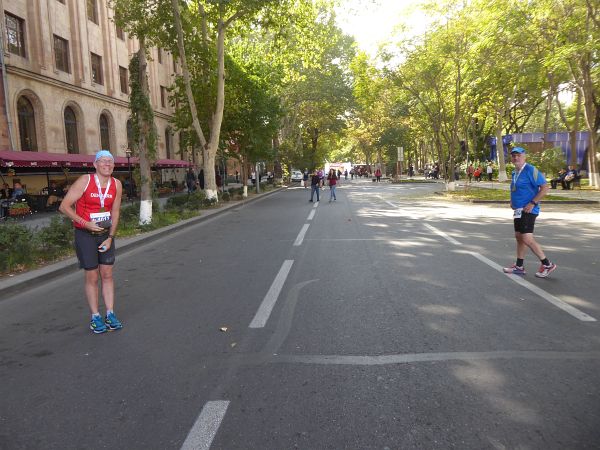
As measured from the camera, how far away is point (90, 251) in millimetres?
4543

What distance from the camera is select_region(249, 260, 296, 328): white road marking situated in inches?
189

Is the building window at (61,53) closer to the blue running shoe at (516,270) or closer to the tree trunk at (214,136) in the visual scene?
the tree trunk at (214,136)

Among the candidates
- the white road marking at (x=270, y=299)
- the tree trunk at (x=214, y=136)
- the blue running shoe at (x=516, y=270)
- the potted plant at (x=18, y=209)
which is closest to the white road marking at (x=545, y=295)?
the blue running shoe at (x=516, y=270)

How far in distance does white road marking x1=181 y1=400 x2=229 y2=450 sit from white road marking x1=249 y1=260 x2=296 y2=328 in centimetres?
160

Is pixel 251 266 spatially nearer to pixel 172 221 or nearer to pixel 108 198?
pixel 108 198

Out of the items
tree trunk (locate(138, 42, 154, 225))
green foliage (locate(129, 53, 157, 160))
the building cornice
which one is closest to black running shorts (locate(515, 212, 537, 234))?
tree trunk (locate(138, 42, 154, 225))

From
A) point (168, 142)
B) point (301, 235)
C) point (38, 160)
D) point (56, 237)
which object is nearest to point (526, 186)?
point (301, 235)

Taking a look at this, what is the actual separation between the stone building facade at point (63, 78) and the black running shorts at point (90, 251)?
19.6 m

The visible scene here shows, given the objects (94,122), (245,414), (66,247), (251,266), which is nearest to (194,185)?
(94,122)

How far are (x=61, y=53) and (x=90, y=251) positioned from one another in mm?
25454

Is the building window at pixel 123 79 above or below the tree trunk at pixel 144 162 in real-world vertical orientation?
above

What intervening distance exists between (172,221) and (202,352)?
10.8 meters

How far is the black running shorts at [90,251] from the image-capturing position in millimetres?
4512

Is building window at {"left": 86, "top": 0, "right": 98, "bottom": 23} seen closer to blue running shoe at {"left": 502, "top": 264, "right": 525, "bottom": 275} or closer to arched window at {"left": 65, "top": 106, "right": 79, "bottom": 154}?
arched window at {"left": 65, "top": 106, "right": 79, "bottom": 154}
